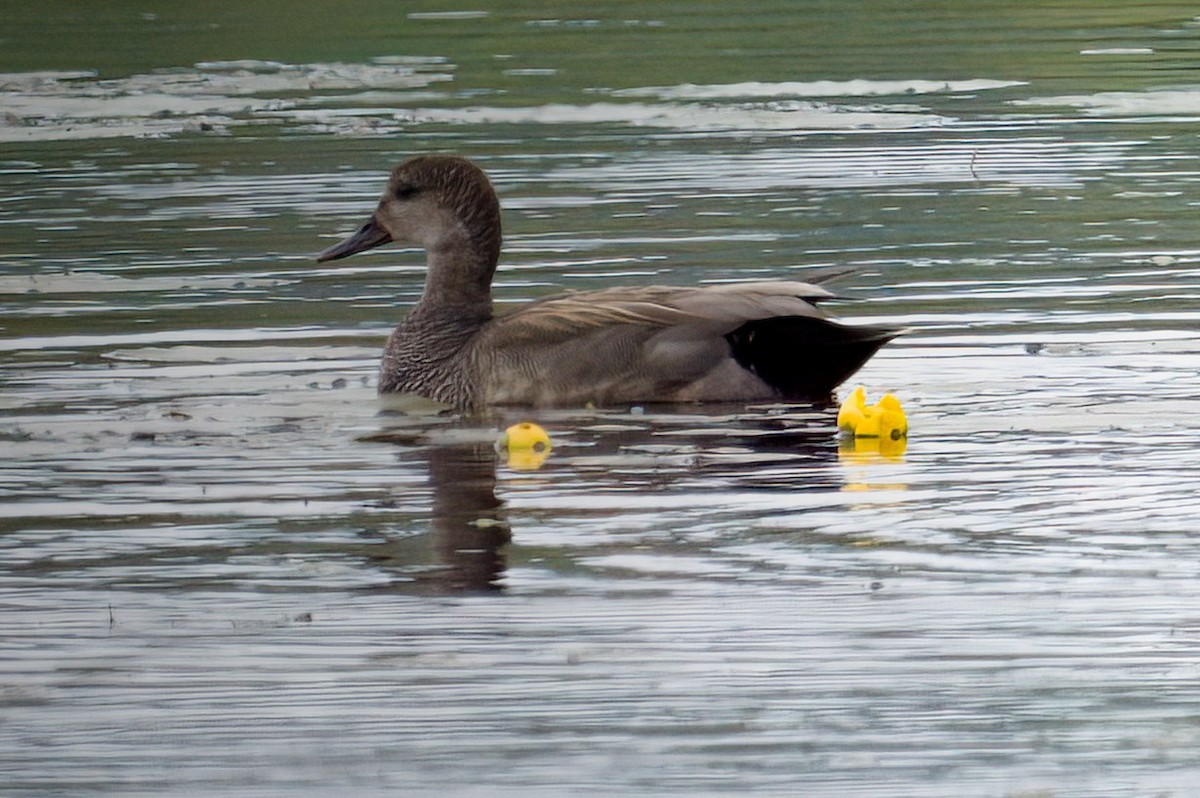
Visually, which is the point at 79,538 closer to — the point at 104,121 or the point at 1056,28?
the point at 104,121

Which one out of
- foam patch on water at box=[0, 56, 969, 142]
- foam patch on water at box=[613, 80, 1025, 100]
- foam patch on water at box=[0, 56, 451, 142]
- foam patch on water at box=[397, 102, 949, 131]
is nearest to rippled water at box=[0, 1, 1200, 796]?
foam patch on water at box=[397, 102, 949, 131]

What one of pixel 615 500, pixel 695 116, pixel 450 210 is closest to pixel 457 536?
pixel 615 500

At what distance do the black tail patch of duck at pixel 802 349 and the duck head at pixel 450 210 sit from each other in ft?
4.69

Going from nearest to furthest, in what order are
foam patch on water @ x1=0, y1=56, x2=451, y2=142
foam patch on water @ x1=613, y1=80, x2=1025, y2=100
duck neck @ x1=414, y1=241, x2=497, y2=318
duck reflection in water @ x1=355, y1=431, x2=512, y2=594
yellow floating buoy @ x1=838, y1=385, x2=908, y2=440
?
duck reflection in water @ x1=355, y1=431, x2=512, y2=594 < yellow floating buoy @ x1=838, y1=385, x2=908, y2=440 < duck neck @ x1=414, y1=241, x2=497, y2=318 < foam patch on water @ x1=0, y1=56, x2=451, y2=142 < foam patch on water @ x1=613, y1=80, x2=1025, y2=100

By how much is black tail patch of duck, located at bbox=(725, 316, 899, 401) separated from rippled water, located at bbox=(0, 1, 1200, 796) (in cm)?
26

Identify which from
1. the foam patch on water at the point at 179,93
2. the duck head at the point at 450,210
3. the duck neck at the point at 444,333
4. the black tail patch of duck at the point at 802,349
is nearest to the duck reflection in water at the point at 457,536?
the duck neck at the point at 444,333

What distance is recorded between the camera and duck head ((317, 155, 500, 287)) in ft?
36.7

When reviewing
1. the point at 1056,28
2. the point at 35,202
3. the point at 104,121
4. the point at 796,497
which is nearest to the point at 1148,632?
the point at 796,497

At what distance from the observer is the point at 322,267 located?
47.7ft

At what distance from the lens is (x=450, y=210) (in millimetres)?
11227

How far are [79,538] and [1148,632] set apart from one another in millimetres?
3370

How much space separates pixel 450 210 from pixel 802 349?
1.85 m

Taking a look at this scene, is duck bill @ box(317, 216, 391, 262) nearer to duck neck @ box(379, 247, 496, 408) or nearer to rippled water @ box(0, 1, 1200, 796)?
duck neck @ box(379, 247, 496, 408)

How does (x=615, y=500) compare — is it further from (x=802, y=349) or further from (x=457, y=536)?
(x=802, y=349)
